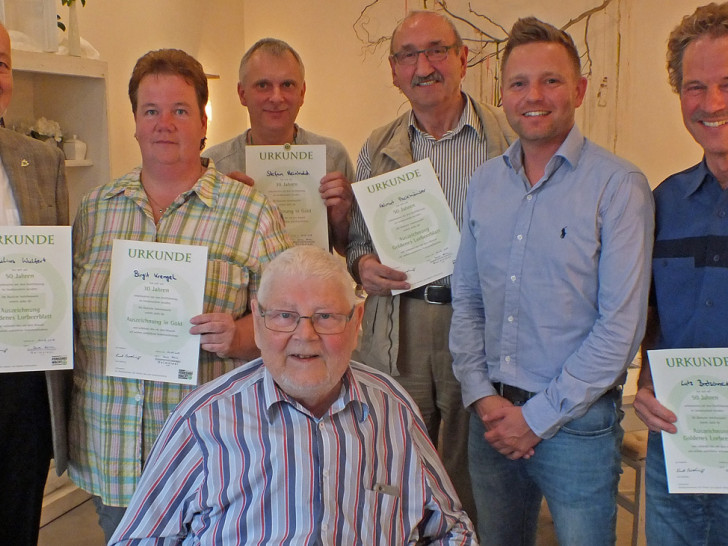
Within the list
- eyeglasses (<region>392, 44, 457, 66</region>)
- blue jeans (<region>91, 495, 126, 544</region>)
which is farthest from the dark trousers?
eyeglasses (<region>392, 44, 457, 66</region>)

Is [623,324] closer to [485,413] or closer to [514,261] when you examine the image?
[514,261]

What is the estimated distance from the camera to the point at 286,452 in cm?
150

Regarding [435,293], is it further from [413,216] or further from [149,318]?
[149,318]

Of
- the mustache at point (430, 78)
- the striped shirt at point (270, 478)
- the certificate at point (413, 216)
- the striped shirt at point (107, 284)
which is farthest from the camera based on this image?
the mustache at point (430, 78)

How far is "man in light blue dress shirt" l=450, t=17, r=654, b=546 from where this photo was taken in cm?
168

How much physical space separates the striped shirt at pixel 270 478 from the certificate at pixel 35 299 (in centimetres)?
44

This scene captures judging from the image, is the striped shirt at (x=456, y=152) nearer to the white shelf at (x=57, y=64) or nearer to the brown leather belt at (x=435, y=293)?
the brown leather belt at (x=435, y=293)

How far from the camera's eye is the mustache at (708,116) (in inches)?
61.1

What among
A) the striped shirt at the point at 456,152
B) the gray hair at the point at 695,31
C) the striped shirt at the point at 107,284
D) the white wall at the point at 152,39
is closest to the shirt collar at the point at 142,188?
the striped shirt at the point at 107,284

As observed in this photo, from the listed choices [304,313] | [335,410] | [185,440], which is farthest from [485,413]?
[185,440]

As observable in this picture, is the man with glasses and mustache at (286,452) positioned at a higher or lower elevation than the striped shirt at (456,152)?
lower

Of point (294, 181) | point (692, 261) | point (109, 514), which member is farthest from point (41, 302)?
point (692, 261)

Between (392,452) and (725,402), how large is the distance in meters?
0.73

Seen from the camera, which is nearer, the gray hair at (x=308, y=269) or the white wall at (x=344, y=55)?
the gray hair at (x=308, y=269)
